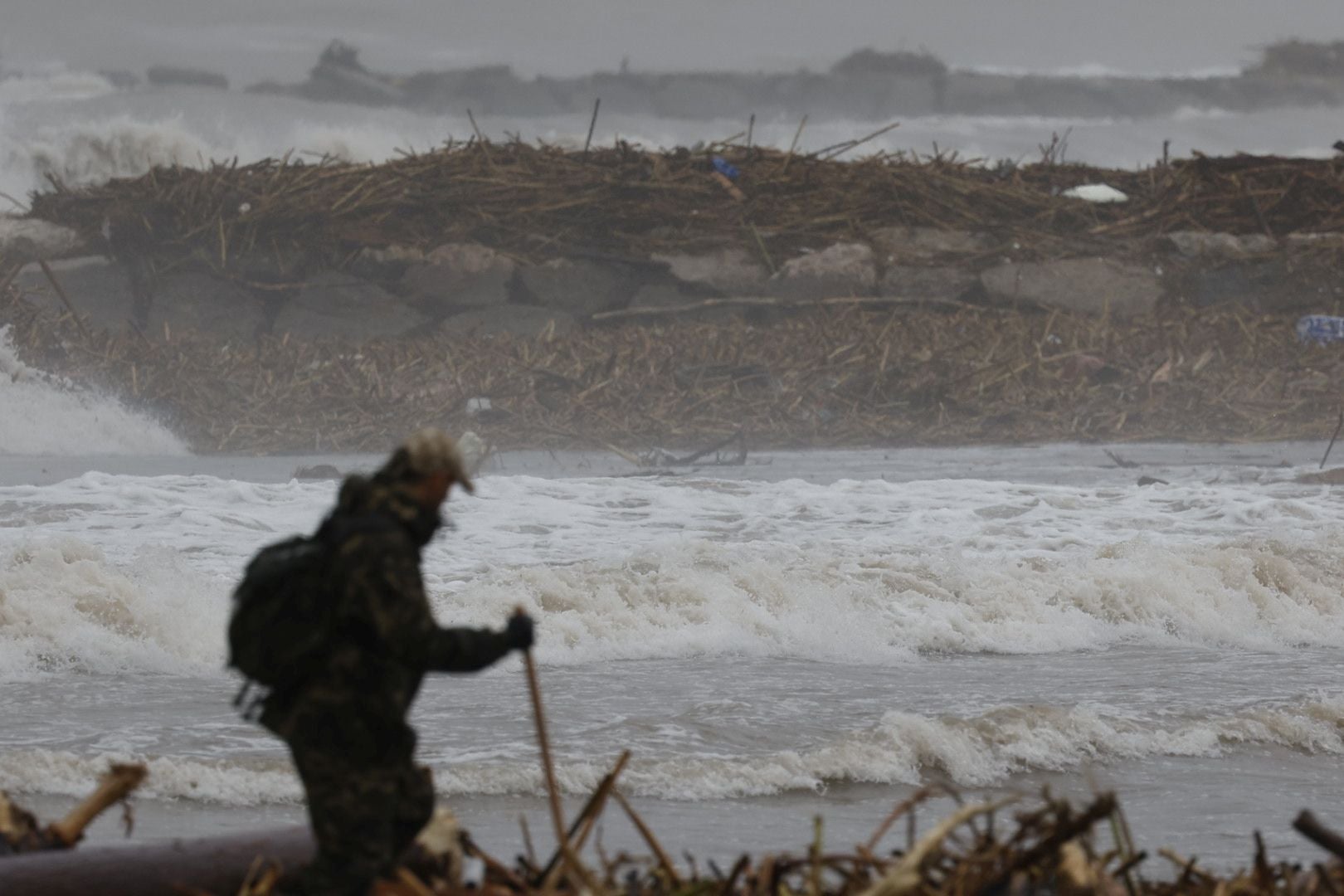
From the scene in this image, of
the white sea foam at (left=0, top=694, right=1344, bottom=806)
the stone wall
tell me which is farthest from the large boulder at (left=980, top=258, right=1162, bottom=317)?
the white sea foam at (left=0, top=694, right=1344, bottom=806)

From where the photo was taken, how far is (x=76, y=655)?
20.3 ft

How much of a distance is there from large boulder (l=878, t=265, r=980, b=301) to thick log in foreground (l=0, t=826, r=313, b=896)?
1372 centimetres

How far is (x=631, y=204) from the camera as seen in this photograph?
52.5 feet

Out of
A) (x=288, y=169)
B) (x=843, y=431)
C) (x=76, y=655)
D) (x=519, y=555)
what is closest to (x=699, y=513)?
(x=519, y=555)

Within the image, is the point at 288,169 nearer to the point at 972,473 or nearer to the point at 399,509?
the point at 972,473

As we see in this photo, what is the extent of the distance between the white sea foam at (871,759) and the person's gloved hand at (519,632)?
7.70ft

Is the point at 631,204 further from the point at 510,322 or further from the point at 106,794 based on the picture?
the point at 106,794

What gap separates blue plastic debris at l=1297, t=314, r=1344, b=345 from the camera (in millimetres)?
15797

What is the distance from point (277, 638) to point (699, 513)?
8.14 m

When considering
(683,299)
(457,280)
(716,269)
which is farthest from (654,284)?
(457,280)

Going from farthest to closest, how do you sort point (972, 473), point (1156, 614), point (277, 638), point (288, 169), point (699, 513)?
point (288, 169), point (972, 473), point (699, 513), point (1156, 614), point (277, 638)

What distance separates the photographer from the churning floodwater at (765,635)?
4520mm

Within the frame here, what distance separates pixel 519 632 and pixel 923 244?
1444 cm

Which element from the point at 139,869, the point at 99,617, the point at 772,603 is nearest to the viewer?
the point at 139,869
